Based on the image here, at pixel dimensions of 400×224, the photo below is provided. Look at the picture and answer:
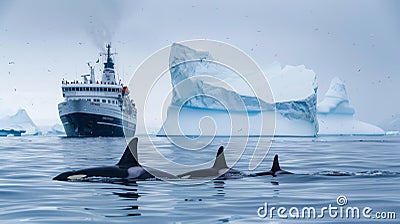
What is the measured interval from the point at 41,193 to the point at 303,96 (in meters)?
65.3

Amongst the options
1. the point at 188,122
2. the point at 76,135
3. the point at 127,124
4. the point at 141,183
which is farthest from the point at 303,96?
the point at 141,183

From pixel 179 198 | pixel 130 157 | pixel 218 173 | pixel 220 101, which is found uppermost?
pixel 220 101

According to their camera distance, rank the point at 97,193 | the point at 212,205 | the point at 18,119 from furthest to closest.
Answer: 1. the point at 18,119
2. the point at 97,193
3. the point at 212,205

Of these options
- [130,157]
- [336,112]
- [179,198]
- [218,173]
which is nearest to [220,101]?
[336,112]

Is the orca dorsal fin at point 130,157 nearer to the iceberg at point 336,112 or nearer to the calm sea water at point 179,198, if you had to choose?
the calm sea water at point 179,198

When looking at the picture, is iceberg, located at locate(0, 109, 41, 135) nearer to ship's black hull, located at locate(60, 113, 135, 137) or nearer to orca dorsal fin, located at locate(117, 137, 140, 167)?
ship's black hull, located at locate(60, 113, 135, 137)

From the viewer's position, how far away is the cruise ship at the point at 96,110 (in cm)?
7012

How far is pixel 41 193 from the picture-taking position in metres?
9.57

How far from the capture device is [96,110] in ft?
232

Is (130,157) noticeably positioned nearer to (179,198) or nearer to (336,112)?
(179,198)

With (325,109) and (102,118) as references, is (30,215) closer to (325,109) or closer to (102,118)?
(102,118)

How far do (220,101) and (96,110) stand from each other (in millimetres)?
16274

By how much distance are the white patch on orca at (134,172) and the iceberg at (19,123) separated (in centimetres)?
10816

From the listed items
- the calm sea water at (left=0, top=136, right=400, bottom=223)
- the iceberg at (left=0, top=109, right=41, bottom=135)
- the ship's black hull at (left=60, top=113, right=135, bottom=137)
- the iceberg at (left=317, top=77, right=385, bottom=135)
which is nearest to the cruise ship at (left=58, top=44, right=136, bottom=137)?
the ship's black hull at (left=60, top=113, right=135, bottom=137)
